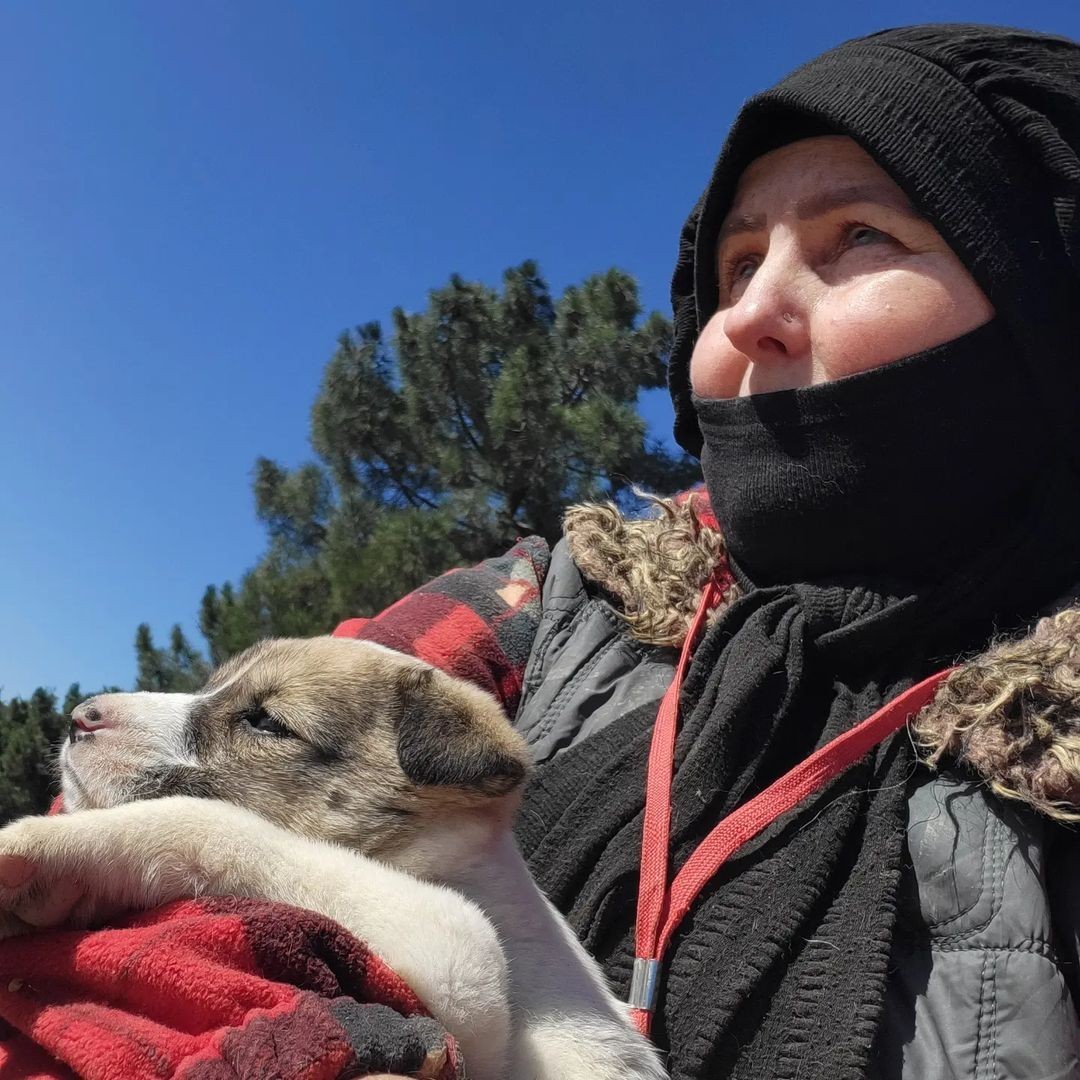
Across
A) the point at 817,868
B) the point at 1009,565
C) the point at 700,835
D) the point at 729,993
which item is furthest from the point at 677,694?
the point at 1009,565

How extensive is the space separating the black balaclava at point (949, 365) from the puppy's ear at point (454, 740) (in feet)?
2.76

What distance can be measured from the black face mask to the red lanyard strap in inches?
14.4

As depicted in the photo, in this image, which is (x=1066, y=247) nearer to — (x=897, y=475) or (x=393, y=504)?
(x=897, y=475)

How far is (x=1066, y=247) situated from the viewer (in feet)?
7.18

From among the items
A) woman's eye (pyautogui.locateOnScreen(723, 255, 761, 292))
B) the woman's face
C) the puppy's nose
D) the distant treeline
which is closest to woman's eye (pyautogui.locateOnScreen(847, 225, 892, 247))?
the woman's face

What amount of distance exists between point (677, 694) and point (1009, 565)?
80 cm

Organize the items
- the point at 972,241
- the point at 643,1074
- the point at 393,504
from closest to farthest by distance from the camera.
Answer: the point at 643,1074
the point at 972,241
the point at 393,504

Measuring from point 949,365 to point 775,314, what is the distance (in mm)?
412

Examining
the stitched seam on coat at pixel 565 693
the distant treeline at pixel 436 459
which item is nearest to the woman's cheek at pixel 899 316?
the stitched seam on coat at pixel 565 693

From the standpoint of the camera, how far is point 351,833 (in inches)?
74.4

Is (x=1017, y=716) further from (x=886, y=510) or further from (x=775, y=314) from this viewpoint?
(x=775, y=314)

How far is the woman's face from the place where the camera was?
2162 millimetres

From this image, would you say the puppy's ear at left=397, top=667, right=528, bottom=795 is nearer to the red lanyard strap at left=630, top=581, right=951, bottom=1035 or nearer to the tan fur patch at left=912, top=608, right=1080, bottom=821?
the red lanyard strap at left=630, top=581, right=951, bottom=1035

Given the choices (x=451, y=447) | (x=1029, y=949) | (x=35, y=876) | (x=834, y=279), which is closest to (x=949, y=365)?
(x=834, y=279)
